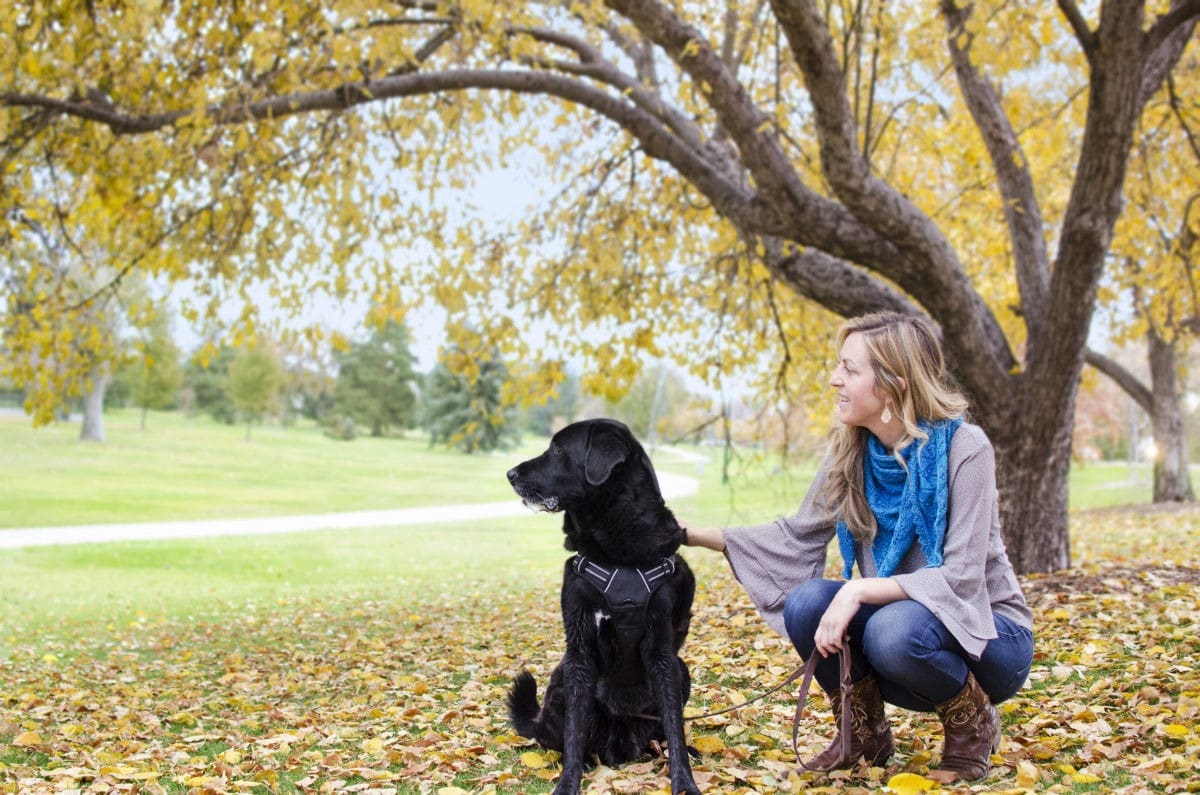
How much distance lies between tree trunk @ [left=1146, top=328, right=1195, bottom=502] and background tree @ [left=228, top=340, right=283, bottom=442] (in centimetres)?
3987

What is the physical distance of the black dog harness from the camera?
10.4ft

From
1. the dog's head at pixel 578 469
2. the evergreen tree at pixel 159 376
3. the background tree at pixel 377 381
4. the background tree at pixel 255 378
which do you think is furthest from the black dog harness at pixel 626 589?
the background tree at pixel 377 381

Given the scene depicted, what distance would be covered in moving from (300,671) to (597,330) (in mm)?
4720

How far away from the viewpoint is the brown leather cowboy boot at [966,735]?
3168 millimetres


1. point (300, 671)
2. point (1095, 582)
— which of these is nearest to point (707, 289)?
point (1095, 582)

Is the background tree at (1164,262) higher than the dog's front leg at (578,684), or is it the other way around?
the background tree at (1164,262)

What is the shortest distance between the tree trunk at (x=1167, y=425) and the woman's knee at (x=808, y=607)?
52.7ft

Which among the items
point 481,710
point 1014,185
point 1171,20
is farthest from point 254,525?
point 1171,20

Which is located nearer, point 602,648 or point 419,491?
point 602,648

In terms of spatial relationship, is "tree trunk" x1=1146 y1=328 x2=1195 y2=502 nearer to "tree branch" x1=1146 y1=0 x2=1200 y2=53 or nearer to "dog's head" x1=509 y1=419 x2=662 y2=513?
"tree branch" x1=1146 y1=0 x2=1200 y2=53

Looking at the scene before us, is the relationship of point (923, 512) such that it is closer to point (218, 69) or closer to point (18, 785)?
point (18, 785)

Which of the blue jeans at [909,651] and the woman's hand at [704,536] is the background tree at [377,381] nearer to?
the woman's hand at [704,536]

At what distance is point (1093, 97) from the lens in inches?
259

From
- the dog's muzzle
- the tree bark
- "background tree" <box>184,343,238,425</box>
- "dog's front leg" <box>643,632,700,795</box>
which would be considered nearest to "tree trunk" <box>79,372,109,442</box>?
"background tree" <box>184,343,238,425</box>
